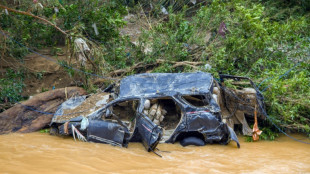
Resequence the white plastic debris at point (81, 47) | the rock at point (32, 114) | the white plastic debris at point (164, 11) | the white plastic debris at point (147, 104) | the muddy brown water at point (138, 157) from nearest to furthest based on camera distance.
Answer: the muddy brown water at point (138, 157), the white plastic debris at point (147, 104), the rock at point (32, 114), the white plastic debris at point (81, 47), the white plastic debris at point (164, 11)

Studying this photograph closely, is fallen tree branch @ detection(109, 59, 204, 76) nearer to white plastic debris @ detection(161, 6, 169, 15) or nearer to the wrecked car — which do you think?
the wrecked car

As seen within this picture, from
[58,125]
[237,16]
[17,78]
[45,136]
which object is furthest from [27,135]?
[237,16]

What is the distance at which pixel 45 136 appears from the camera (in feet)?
22.1

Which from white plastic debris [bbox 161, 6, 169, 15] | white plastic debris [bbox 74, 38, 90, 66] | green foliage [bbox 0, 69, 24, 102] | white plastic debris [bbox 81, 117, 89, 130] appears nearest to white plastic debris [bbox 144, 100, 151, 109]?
white plastic debris [bbox 81, 117, 89, 130]

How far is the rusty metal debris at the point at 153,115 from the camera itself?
19.6 ft

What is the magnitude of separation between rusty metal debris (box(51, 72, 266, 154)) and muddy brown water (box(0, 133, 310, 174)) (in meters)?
0.23

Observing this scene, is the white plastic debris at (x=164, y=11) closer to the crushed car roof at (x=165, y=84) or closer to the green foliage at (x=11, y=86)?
the green foliage at (x=11, y=86)

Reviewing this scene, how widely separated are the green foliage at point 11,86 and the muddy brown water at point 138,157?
2.12 m

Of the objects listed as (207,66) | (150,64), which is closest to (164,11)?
(150,64)

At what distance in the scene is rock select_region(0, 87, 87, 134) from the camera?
23.5 ft

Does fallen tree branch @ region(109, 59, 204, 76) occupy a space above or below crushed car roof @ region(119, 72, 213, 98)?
above

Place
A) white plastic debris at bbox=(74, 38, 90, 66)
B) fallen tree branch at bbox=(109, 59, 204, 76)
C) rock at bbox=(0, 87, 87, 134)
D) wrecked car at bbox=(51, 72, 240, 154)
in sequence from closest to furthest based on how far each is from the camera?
wrecked car at bbox=(51, 72, 240, 154) → rock at bbox=(0, 87, 87, 134) → white plastic debris at bbox=(74, 38, 90, 66) → fallen tree branch at bbox=(109, 59, 204, 76)

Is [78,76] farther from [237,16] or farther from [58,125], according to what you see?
[237,16]

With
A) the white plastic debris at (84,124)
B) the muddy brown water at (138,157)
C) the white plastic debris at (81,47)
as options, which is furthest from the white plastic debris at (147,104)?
A: the white plastic debris at (81,47)
